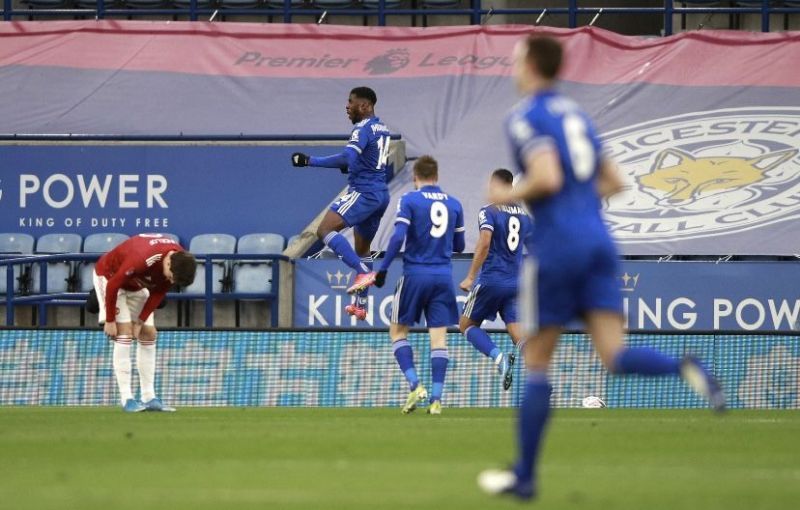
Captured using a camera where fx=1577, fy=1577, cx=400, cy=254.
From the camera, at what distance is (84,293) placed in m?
19.0

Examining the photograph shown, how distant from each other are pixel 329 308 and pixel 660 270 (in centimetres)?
405

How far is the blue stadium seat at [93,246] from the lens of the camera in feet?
66.5

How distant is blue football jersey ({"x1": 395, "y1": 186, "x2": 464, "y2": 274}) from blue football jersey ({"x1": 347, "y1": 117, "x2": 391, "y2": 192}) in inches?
73.7

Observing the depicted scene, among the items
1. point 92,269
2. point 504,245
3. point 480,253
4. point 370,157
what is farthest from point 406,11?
point 480,253

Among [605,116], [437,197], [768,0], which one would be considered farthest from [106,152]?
[768,0]

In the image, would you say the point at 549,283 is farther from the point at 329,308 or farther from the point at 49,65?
the point at 49,65

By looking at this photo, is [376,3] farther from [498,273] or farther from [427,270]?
[427,270]

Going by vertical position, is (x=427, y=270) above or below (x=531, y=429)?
above

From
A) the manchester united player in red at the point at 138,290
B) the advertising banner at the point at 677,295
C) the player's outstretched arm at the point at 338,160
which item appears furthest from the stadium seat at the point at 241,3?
the manchester united player in red at the point at 138,290

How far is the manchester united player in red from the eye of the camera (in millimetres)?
12672

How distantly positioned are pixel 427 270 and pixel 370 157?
7.62ft

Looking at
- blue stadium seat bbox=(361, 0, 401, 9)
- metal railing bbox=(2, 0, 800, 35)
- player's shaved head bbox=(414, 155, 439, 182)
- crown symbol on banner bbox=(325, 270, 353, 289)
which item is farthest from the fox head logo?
player's shaved head bbox=(414, 155, 439, 182)

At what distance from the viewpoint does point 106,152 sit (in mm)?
21672

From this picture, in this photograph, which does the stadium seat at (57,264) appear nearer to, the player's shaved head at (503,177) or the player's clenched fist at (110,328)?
the player's clenched fist at (110,328)
